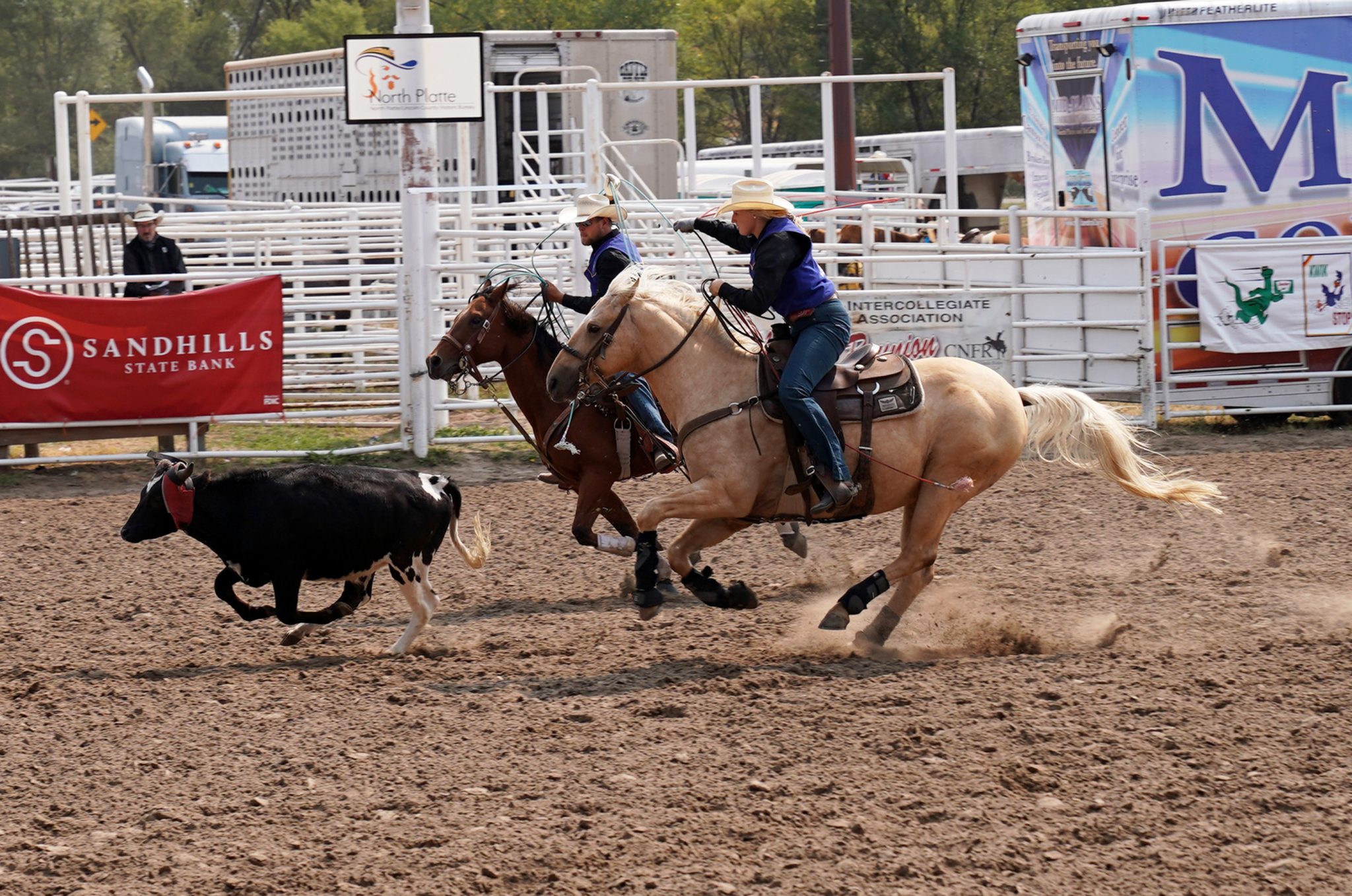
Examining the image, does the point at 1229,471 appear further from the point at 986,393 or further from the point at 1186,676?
the point at 1186,676

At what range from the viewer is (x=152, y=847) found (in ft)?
14.6

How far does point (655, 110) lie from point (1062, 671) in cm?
1435

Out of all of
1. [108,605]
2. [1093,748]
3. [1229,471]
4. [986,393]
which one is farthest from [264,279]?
[1093,748]

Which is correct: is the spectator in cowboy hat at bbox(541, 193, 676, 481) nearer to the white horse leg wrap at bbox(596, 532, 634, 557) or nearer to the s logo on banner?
the white horse leg wrap at bbox(596, 532, 634, 557)

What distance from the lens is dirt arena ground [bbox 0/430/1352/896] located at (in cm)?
427

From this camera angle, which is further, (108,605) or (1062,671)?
(108,605)

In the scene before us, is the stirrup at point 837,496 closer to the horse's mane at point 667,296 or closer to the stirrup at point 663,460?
the horse's mane at point 667,296

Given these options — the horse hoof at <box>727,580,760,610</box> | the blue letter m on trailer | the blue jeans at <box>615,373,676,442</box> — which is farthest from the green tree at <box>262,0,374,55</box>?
the horse hoof at <box>727,580,760,610</box>

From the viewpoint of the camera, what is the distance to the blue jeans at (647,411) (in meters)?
7.57

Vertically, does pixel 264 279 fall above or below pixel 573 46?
below

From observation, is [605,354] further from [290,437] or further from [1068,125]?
[1068,125]

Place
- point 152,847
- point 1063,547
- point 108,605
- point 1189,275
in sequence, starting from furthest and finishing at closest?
point 1189,275 < point 1063,547 < point 108,605 < point 152,847

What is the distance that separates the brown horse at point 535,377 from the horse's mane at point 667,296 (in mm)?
980

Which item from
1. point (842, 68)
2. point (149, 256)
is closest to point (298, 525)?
point (149, 256)
